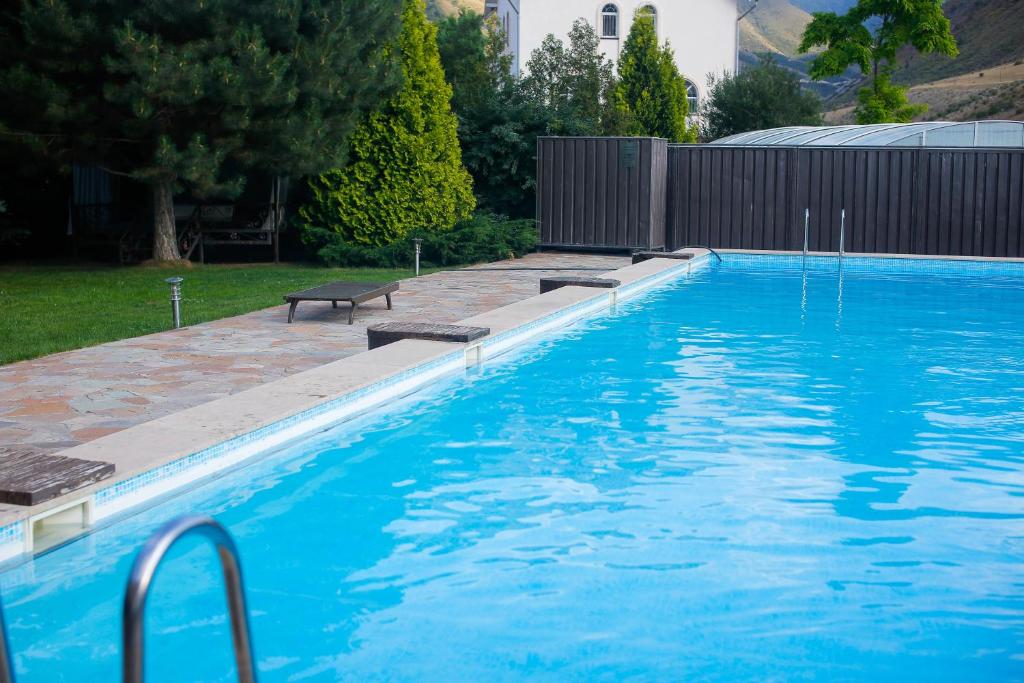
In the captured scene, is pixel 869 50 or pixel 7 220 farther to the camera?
pixel 869 50

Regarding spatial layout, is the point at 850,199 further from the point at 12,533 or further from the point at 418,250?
the point at 12,533

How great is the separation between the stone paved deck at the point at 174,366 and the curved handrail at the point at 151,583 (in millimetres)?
3637

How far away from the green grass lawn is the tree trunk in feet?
1.54

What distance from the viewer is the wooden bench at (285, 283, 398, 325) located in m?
10.2

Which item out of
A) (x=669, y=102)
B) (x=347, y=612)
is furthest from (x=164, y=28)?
(x=669, y=102)

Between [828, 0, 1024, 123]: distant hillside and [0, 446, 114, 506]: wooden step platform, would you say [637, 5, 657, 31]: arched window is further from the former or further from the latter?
[0, 446, 114, 506]: wooden step platform

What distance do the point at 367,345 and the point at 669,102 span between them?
21.1 metres

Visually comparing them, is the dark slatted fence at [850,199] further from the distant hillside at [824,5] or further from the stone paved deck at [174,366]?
the distant hillside at [824,5]

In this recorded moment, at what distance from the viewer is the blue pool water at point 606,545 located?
3.96 metres

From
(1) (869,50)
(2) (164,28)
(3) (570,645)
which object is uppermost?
(1) (869,50)

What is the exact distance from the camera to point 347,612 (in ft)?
14.1

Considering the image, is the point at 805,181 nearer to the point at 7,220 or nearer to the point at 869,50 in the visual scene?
the point at 7,220

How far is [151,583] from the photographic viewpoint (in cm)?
234

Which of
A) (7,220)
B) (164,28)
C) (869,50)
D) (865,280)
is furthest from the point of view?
(869,50)
